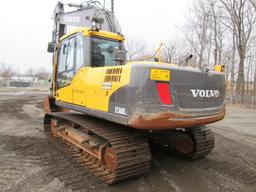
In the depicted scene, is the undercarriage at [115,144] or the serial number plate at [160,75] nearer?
the serial number plate at [160,75]

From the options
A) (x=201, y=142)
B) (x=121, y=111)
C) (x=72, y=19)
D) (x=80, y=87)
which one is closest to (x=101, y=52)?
(x=80, y=87)

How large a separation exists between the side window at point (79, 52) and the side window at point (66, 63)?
0.24 m

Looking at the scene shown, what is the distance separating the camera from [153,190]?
4.12 m

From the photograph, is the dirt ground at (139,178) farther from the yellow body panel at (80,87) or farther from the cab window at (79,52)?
the cab window at (79,52)

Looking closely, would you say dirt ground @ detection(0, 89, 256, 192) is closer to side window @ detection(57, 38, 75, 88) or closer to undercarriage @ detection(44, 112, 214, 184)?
undercarriage @ detection(44, 112, 214, 184)

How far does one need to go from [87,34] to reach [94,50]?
337 millimetres

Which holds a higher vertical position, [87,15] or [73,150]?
[87,15]

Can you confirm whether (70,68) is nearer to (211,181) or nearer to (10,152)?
(10,152)

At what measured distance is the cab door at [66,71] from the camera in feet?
18.7

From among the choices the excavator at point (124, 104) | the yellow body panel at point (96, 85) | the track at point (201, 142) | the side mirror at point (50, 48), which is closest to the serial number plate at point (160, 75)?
the excavator at point (124, 104)

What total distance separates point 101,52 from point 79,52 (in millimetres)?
443

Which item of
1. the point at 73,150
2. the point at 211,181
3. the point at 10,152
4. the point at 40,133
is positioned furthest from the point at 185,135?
Answer: the point at 40,133

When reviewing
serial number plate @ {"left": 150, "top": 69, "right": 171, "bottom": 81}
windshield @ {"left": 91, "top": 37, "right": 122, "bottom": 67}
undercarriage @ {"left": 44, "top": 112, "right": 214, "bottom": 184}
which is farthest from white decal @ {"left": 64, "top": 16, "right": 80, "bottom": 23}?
serial number plate @ {"left": 150, "top": 69, "right": 171, "bottom": 81}

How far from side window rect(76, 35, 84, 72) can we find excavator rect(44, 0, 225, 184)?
2cm
